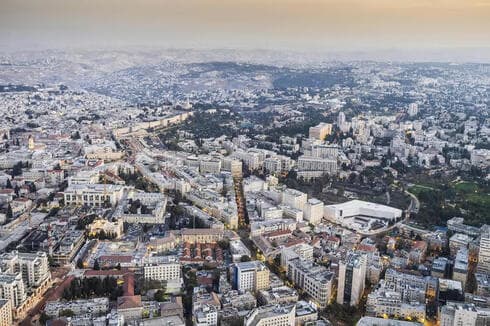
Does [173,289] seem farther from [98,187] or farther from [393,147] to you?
[393,147]

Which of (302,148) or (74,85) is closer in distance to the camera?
(302,148)

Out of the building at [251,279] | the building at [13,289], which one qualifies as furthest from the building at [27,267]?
the building at [251,279]

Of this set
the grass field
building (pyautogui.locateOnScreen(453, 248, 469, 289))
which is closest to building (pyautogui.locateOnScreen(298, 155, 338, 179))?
the grass field

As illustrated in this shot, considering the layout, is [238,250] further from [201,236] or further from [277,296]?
[277,296]

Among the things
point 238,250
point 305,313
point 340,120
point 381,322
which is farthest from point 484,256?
point 340,120

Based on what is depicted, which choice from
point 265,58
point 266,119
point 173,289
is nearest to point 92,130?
point 266,119

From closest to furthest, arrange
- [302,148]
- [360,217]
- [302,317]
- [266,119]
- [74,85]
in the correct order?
[302,317], [360,217], [302,148], [266,119], [74,85]

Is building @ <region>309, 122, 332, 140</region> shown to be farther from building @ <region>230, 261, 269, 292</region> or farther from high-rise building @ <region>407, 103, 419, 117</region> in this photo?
building @ <region>230, 261, 269, 292</region>

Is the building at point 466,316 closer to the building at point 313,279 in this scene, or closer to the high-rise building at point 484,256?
the building at point 313,279
